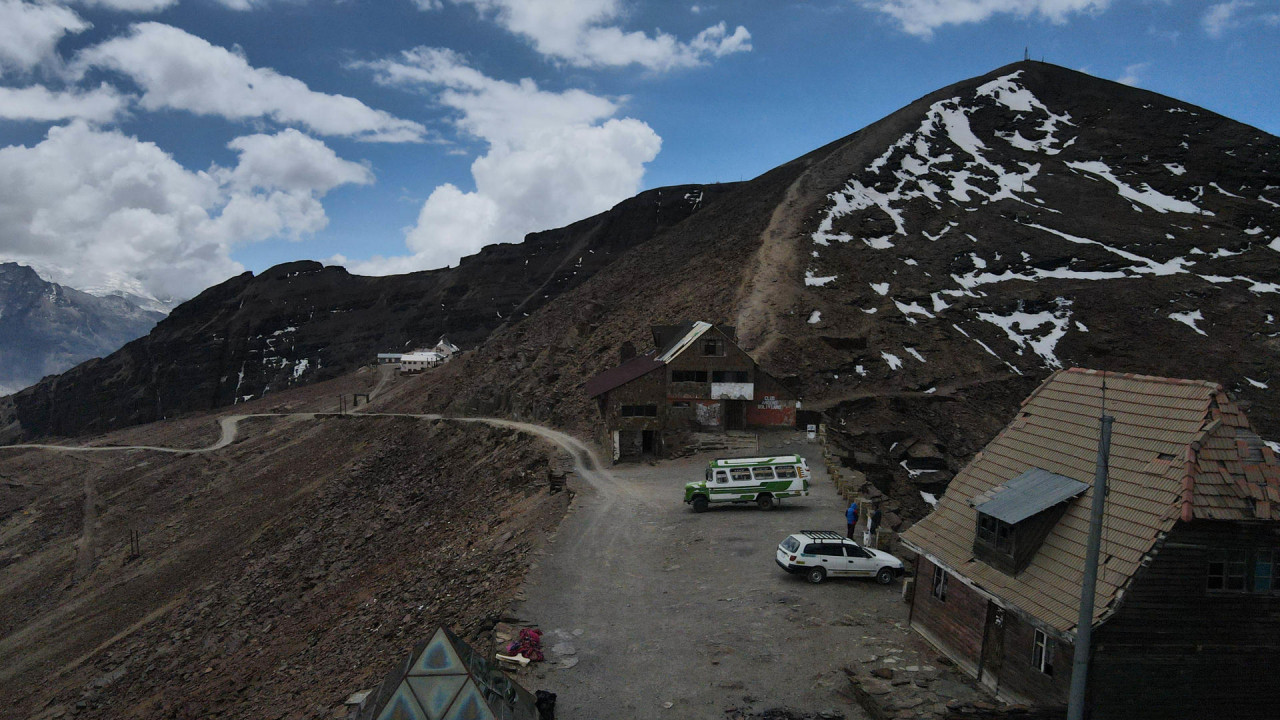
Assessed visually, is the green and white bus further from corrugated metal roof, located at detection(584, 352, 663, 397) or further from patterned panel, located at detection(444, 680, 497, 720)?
patterned panel, located at detection(444, 680, 497, 720)

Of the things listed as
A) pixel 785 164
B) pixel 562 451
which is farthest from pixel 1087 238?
pixel 562 451

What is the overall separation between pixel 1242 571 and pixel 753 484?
16.7m

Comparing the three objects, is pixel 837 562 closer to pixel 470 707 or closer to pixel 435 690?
pixel 470 707

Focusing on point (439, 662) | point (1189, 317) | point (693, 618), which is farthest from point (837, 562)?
point (1189, 317)

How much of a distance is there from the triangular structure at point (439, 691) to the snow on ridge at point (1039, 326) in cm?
5970

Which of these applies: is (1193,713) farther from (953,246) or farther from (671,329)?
(953,246)

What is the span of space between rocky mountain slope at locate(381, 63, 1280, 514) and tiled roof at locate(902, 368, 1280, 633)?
907 inches

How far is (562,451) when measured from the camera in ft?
140

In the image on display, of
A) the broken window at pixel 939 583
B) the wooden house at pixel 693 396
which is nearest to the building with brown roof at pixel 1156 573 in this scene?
the broken window at pixel 939 583

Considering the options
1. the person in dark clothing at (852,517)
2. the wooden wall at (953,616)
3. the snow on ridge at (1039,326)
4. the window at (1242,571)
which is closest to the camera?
the window at (1242,571)

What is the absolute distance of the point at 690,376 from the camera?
41000mm

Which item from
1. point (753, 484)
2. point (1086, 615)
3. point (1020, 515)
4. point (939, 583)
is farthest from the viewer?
point (753, 484)

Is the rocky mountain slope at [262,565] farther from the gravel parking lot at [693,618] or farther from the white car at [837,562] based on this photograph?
the white car at [837,562]

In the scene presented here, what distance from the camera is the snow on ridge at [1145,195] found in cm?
8262
